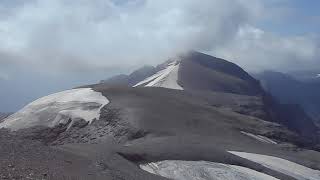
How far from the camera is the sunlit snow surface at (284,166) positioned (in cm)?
5139

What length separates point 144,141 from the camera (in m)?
56.1

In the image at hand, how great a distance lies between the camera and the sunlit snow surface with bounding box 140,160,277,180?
43000 mm

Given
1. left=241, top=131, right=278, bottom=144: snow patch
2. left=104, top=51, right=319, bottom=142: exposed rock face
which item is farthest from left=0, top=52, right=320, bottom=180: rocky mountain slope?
left=104, top=51, right=319, bottom=142: exposed rock face

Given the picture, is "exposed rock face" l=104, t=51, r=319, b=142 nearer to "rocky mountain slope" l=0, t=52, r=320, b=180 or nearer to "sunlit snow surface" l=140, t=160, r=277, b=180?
"rocky mountain slope" l=0, t=52, r=320, b=180

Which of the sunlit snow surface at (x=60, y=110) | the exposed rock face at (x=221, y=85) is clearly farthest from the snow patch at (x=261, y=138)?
the exposed rock face at (x=221, y=85)

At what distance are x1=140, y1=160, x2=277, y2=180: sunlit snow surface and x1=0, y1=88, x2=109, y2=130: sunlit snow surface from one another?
946 inches

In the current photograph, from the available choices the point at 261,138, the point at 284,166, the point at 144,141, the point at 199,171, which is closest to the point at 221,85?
the point at 261,138

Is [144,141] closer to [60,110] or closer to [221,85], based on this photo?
[60,110]

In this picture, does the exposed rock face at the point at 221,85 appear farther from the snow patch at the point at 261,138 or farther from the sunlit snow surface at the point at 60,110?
the sunlit snow surface at the point at 60,110

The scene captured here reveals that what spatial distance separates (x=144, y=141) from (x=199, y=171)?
12.4 metres

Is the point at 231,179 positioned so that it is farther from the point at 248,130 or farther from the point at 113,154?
the point at 248,130

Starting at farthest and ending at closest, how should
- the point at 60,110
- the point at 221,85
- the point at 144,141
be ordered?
the point at 221,85
the point at 60,110
the point at 144,141

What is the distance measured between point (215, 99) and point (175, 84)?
24.5 m

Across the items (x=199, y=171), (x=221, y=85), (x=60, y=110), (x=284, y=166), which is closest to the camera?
(x=199, y=171)
